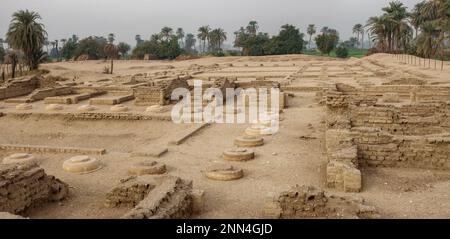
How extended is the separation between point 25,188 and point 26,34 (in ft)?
125

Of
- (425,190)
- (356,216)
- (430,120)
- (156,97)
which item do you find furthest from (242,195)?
(156,97)

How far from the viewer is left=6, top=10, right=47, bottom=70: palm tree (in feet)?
135

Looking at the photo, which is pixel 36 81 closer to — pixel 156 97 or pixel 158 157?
pixel 156 97

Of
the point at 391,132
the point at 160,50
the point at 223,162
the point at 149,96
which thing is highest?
the point at 160,50

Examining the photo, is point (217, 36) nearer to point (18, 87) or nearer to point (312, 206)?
point (18, 87)

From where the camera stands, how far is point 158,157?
11.3 meters

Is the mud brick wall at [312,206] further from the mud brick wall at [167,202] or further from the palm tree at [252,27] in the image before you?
the palm tree at [252,27]

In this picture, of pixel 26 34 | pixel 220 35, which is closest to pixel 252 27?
pixel 220 35

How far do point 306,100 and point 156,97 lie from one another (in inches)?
305

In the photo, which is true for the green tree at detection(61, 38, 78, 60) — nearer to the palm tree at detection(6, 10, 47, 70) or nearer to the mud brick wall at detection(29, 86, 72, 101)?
the palm tree at detection(6, 10, 47, 70)

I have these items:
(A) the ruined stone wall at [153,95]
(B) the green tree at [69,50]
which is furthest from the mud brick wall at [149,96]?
(B) the green tree at [69,50]

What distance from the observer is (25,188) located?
771 centimetres

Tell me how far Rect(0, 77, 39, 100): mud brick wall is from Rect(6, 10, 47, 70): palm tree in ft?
49.1

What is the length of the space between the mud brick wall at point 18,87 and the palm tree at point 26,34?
15.0 metres
